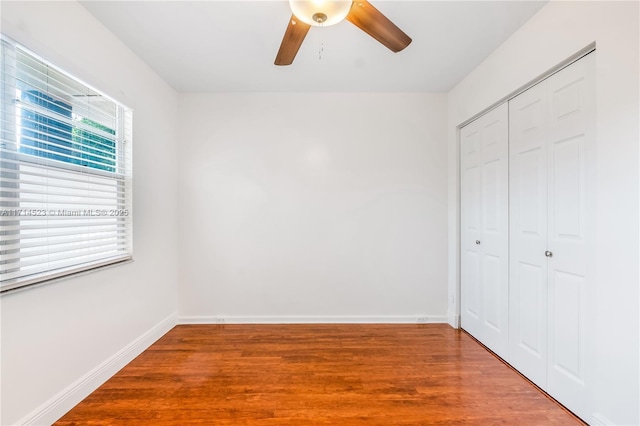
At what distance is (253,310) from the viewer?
124 inches

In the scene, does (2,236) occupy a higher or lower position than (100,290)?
higher

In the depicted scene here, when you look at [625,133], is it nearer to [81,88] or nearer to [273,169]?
[273,169]

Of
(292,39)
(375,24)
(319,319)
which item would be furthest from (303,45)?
(319,319)

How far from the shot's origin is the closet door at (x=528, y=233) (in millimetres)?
1946

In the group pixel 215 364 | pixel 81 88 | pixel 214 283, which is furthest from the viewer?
pixel 214 283

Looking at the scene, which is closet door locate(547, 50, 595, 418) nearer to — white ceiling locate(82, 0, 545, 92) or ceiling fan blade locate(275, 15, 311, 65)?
white ceiling locate(82, 0, 545, 92)

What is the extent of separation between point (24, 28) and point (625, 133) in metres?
3.13

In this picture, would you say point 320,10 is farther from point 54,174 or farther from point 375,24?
point 54,174

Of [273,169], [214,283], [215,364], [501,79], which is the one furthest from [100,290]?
[501,79]

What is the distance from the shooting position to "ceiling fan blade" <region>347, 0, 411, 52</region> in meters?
1.38

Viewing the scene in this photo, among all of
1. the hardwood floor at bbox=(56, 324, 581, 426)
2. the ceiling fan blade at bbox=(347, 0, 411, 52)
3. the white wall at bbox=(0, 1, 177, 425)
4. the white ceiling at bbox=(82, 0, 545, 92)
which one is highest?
the white ceiling at bbox=(82, 0, 545, 92)

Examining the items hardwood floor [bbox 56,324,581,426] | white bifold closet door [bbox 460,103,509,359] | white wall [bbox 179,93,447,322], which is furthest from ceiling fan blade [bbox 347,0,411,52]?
hardwood floor [bbox 56,324,581,426]

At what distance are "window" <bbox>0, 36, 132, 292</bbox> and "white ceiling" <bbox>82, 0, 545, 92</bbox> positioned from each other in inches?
24.5

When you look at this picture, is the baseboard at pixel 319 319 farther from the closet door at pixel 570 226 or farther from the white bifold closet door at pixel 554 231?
the closet door at pixel 570 226
